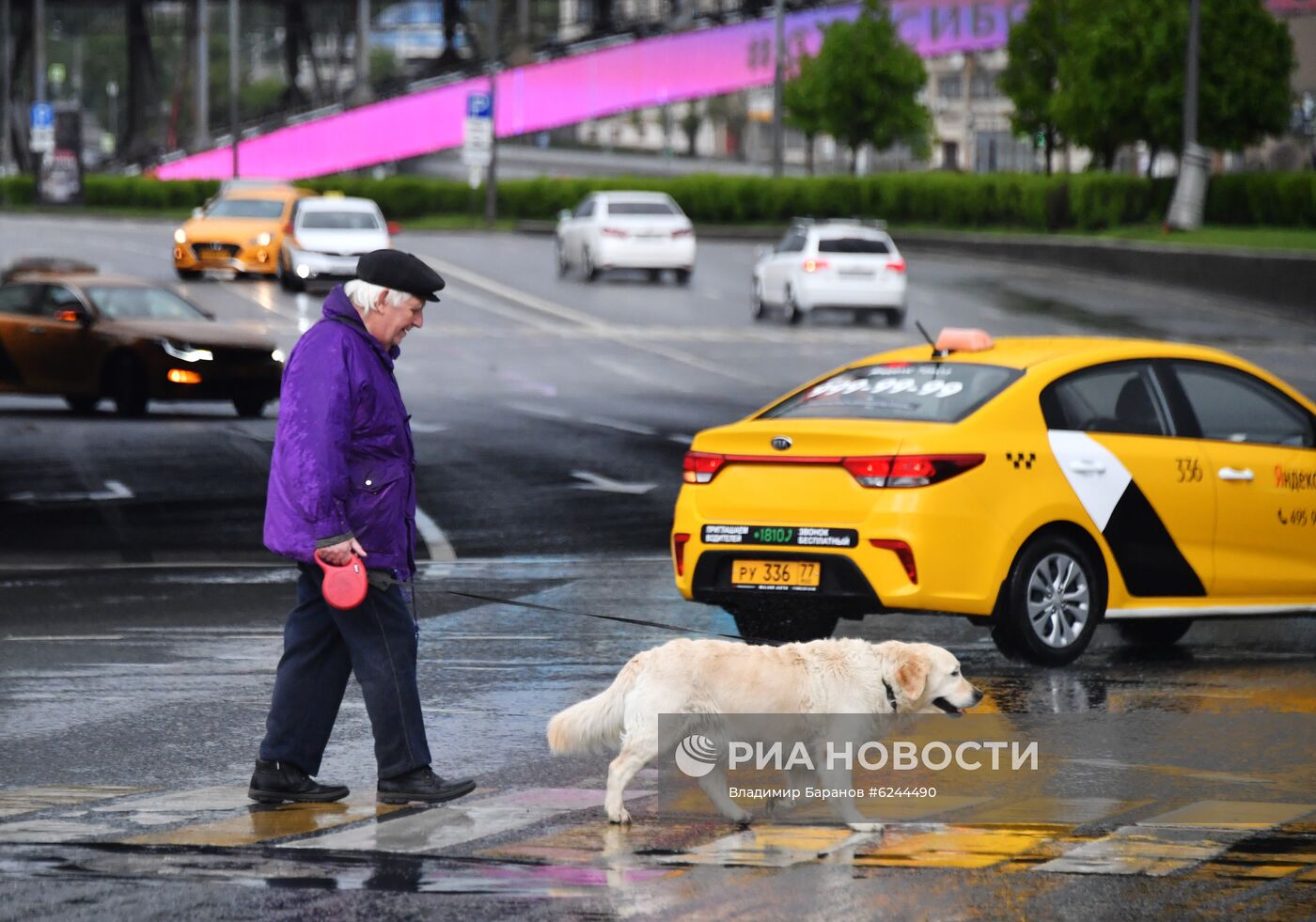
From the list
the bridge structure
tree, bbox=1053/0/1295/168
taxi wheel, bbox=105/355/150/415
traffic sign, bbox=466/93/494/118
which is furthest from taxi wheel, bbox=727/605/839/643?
the bridge structure

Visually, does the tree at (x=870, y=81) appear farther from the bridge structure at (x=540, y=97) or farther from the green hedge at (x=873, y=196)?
the bridge structure at (x=540, y=97)

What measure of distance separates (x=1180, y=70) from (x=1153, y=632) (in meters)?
40.3

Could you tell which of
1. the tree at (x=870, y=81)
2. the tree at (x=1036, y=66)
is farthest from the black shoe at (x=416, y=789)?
the tree at (x=870, y=81)

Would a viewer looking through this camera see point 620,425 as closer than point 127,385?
Yes

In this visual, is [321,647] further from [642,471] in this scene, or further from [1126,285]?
[1126,285]

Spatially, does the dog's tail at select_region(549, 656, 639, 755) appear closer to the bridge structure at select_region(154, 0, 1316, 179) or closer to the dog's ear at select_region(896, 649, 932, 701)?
the dog's ear at select_region(896, 649, 932, 701)

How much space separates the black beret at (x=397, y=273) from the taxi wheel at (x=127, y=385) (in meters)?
17.7

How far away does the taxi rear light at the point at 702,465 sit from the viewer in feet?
35.1

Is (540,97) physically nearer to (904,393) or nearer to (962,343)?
(962,343)

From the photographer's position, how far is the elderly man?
285 inches

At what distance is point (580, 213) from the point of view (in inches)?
1897

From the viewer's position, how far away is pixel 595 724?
7062 mm

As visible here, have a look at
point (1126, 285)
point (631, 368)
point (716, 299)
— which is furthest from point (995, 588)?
point (1126, 285)

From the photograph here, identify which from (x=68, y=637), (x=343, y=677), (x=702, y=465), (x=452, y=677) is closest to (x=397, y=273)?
(x=343, y=677)
